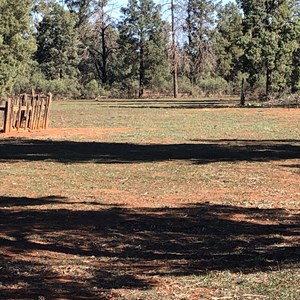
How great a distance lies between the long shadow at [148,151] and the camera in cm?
1830

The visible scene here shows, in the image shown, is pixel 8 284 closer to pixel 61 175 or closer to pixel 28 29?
pixel 61 175

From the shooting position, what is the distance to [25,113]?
2822 centimetres

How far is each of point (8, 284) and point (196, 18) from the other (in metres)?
97.9

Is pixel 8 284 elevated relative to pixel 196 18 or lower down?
lower down

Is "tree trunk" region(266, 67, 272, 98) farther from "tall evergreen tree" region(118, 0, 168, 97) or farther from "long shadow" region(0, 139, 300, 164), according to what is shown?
"long shadow" region(0, 139, 300, 164)

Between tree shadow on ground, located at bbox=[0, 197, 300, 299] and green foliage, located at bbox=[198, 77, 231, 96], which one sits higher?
green foliage, located at bbox=[198, 77, 231, 96]

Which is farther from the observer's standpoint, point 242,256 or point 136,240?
point 136,240

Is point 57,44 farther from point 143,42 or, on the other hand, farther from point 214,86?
point 214,86

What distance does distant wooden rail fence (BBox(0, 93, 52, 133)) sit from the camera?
27.1 m

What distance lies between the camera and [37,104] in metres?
28.9

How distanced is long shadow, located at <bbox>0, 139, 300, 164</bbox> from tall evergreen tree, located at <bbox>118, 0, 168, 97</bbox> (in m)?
65.7

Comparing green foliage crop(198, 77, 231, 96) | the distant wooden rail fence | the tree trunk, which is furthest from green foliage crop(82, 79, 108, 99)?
the distant wooden rail fence

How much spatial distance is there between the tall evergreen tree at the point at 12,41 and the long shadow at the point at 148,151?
32.6m

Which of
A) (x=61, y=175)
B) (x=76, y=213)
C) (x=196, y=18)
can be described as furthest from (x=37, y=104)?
(x=196, y=18)
